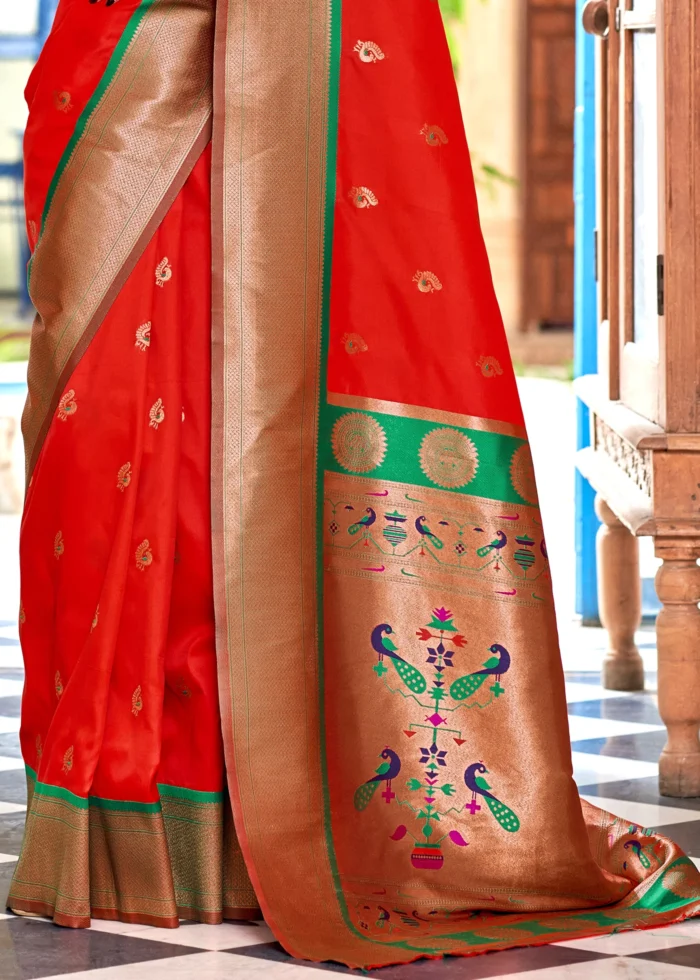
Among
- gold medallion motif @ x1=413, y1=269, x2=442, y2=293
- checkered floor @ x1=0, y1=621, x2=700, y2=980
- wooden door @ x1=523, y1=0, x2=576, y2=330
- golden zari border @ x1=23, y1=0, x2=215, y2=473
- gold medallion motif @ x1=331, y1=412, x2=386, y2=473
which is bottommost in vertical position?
checkered floor @ x1=0, y1=621, x2=700, y2=980

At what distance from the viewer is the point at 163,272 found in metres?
1.96

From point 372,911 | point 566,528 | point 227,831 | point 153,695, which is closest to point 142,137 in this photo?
point 153,695

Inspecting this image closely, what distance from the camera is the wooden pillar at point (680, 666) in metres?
2.56

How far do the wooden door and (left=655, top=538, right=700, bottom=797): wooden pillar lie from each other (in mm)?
2130

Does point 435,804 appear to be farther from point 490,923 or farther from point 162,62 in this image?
point 162,62

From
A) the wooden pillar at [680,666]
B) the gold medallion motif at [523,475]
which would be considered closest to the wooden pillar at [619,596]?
the wooden pillar at [680,666]

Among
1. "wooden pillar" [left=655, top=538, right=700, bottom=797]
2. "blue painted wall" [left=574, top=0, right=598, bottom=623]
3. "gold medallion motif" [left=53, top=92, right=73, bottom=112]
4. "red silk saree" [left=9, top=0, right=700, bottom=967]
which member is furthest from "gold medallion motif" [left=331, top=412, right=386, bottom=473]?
"blue painted wall" [left=574, top=0, right=598, bottom=623]

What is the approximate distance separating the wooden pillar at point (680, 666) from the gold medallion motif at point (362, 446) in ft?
2.38

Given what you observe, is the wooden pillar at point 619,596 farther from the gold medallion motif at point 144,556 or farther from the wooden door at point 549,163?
the gold medallion motif at point 144,556

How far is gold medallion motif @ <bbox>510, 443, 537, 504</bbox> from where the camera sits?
6.63 ft

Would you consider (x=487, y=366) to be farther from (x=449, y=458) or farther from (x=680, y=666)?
(x=680, y=666)

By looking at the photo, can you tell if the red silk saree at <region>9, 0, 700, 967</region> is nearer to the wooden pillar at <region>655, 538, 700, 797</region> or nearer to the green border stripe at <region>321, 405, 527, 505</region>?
the green border stripe at <region>321, 405, 527, 505</region>

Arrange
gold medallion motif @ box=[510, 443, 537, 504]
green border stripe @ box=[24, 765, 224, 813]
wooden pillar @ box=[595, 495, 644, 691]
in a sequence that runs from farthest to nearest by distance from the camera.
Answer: wooden pillar @ box=[595, 495, 644, 691] → gold medallion motif @ box=[510, 443, 537, 504] → green border stripe @ box=[24, 765, 224, 813]

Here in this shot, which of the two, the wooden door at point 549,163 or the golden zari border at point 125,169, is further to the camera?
the wooden door at point 549,163
